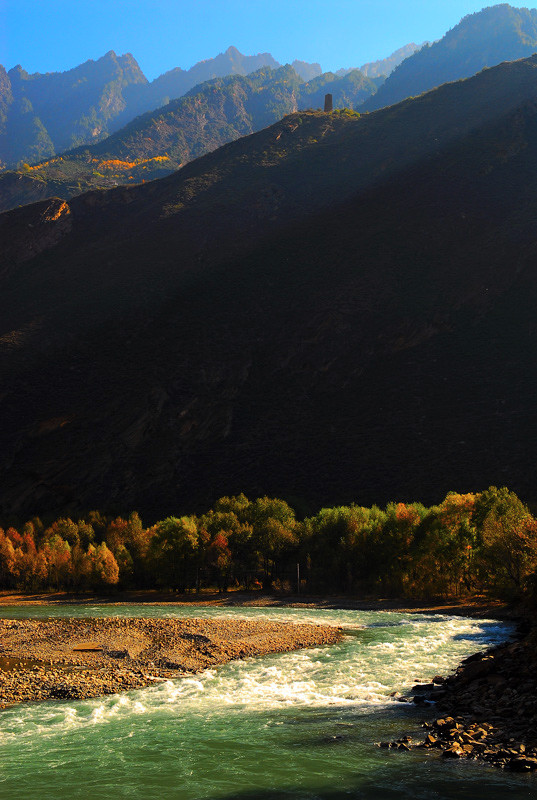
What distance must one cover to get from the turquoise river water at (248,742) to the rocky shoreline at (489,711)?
1.87ft

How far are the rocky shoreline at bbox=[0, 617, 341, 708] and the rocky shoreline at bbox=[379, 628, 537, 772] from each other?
11.3 m

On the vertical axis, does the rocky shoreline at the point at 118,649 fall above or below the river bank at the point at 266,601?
above

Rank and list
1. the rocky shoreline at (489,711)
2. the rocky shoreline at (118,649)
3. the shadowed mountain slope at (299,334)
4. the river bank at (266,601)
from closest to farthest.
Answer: the rocky shoreline at (489,711) → the rocky shoreline at (118,649) → the river bank at (266,601) → the shadowed mountain slope at (299,334)

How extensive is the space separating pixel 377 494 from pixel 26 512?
53858 mm

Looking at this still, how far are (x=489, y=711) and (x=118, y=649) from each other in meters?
19.3

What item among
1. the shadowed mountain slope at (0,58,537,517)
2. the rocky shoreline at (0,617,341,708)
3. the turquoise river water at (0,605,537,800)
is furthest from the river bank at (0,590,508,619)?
the shadowed mountain slope at (0,58,537,517)

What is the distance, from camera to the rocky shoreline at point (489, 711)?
16.0m

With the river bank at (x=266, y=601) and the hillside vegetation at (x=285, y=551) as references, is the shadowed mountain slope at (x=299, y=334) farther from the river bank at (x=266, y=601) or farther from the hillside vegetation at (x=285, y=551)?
the river bank at (x=266, y=601)

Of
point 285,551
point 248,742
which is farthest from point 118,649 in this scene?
point 285,551

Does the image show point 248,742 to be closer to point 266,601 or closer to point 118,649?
point 118,649

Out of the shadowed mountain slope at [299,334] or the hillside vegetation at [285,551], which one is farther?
the shadowed mountain slope at [299,334]

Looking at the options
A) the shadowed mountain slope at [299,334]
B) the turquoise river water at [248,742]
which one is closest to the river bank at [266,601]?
the turquoise river water at [248,742]

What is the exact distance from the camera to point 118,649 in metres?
32.3

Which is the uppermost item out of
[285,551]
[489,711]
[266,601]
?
[285,551]
